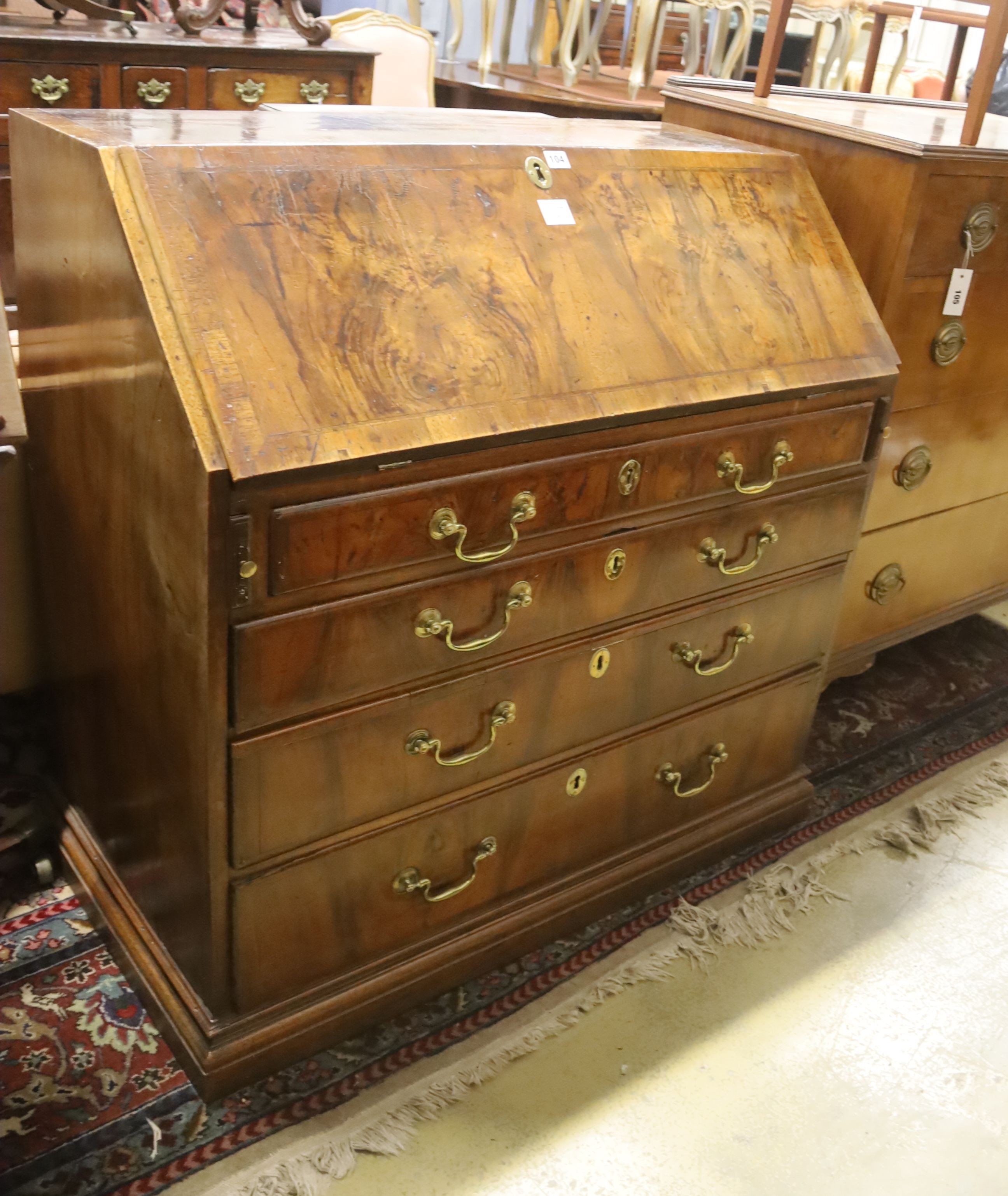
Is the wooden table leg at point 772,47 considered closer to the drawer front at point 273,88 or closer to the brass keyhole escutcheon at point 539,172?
the brass keyhole escutcheon at point 539,172

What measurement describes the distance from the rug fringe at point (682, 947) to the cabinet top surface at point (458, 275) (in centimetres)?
82

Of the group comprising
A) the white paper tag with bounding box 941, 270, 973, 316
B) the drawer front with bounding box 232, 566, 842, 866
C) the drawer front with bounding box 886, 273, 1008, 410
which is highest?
the white paper tag with bounding box 941, 270, 973, 316

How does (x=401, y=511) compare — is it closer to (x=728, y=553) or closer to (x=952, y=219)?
(x=728, y=553)

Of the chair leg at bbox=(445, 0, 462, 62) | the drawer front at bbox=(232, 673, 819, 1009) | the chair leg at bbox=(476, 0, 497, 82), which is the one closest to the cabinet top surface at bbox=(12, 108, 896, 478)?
the drawer front at bbox=(232, 673, 819, 1009)

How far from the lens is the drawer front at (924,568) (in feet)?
6.90

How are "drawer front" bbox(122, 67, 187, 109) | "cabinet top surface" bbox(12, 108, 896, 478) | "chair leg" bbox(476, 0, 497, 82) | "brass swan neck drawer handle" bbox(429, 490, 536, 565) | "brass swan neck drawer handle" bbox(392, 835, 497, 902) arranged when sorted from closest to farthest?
"cabinet top surface" bbox(12, 108, 896, 478), "brass swan neck drawer handle" bbox(429, 490, 536, 565), "brass swan neck drawer handle" bbox(392, 835, 497, 902), "drawer front" bbox(122, 67, 187, 109), "chair leg" bbox(476, 0, 497, 82)

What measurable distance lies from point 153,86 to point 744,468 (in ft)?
6.53

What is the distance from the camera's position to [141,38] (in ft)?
8.70

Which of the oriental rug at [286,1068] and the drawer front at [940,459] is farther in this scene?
the drawer front at [940,459]

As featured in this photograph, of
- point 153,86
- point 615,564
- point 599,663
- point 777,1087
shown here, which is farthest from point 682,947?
point 153,86

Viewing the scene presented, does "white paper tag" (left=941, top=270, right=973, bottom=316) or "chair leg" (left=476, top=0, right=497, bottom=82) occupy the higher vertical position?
"chair leg" (left=476, top=0, right=497, bottom=82)

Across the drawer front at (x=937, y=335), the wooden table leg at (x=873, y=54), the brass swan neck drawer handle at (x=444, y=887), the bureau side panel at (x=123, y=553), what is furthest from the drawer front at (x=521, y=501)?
the wooden table leg at (x=873, y=54)

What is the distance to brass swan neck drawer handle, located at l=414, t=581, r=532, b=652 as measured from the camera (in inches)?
48.4

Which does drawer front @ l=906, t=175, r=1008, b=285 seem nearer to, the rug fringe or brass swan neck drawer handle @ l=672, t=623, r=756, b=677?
brass swan neck drawer handle @ l=672, t=623, r=756, b=677
